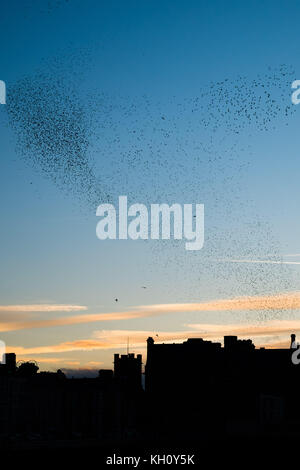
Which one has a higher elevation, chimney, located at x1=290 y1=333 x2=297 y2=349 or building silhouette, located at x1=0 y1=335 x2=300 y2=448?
chimney, located at x1=290 y1=333 x2=297 y2=349

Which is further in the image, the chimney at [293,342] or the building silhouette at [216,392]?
the chimney at [293,342]

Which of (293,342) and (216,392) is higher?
(293,342)

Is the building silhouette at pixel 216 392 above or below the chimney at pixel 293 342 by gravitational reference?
below

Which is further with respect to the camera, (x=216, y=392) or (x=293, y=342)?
(x=293, y=342)

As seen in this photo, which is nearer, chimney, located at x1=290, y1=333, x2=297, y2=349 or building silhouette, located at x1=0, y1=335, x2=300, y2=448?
building silhouette, located at x1=0, y1=335, x2=300, y2=448

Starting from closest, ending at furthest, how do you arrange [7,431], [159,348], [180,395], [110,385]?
[180,395] < [159,348] < [110,385] < [7,431]
